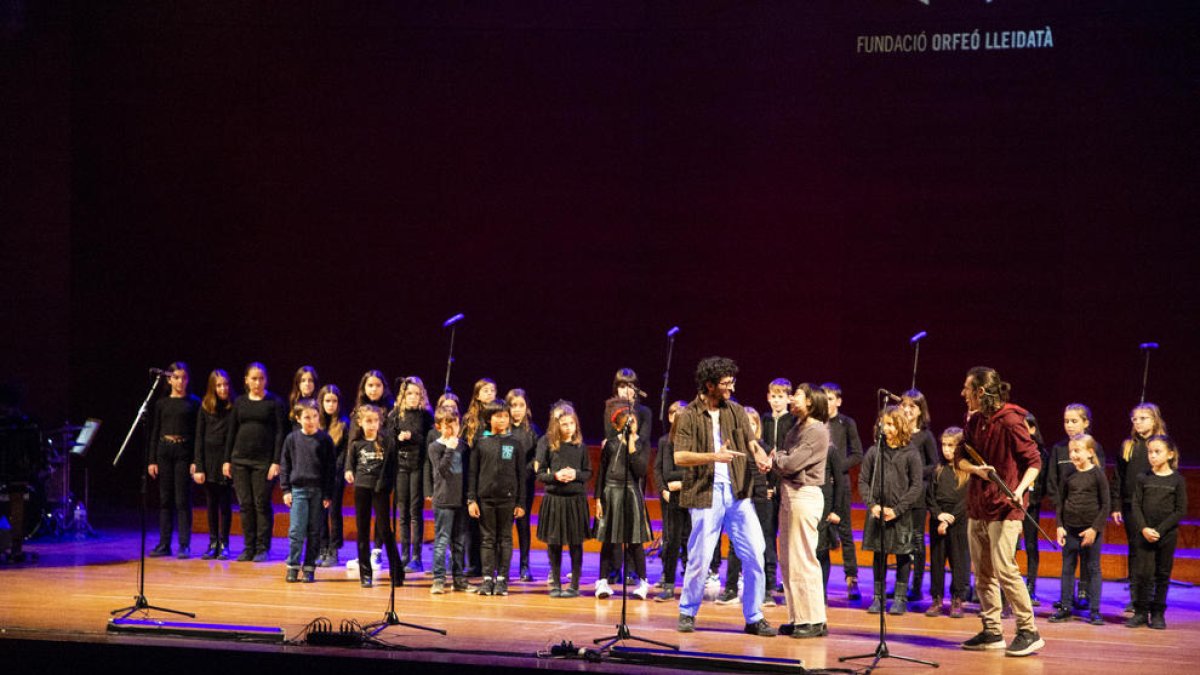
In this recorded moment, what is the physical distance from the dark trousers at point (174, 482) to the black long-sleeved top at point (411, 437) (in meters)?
2.02

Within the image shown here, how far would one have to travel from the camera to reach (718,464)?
7016 millimetres

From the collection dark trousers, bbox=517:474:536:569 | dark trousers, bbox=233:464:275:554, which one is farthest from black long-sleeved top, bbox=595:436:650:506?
dark trousers, bbox=233:464:275:554

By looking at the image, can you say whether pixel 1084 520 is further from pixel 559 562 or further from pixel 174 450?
pixel 174 450

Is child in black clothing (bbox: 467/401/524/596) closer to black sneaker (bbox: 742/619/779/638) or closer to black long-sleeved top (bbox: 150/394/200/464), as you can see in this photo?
black sneaker (bbox: 742/619/779/638)

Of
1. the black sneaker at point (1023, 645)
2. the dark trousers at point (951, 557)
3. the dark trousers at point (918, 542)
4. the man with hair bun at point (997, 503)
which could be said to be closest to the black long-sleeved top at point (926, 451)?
the dark trousers at point (918, 542)

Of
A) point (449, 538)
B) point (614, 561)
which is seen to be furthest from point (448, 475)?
point (614, 561)

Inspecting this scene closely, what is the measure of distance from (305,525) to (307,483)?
0.98ft

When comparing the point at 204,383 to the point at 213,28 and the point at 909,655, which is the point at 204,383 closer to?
the point at 213,28

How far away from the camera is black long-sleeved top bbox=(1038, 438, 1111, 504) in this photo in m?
7.96

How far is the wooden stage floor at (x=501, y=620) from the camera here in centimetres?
641

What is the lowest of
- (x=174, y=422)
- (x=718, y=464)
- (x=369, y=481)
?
(x=369, y=481)

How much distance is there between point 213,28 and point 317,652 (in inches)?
324

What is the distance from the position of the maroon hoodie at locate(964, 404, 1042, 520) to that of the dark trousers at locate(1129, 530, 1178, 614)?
4.45 ft

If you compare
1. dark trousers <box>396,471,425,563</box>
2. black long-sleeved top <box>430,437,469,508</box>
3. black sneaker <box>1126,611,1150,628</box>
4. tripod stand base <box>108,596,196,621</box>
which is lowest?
black sneaker <box>1126,611,1150,628</box>
